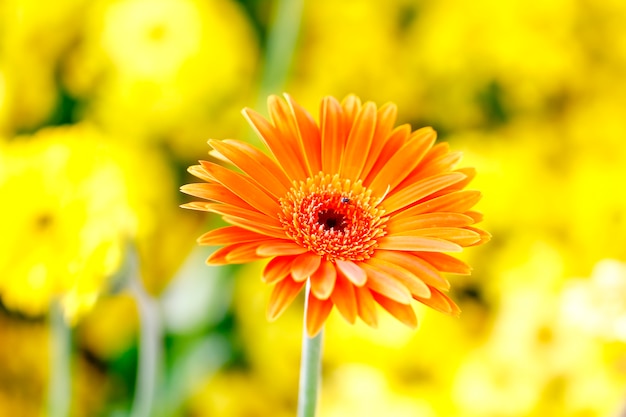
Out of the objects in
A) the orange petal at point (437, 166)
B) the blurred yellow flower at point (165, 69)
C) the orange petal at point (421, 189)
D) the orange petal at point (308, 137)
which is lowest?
the orange petal at point (421, 189)

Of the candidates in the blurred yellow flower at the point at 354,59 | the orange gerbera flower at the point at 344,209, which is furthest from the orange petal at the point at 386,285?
the blurred yellow flower at the point at 354,59

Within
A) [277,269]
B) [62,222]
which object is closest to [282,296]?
[277,269]

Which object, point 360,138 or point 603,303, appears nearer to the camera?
point 360,138

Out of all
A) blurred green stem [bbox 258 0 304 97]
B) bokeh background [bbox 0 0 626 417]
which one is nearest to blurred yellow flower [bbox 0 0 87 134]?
bokeh background [bbox 0 0 626 417]

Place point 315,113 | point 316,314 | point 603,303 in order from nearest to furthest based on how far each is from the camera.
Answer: point 316,314 < point 603,303 < point 315,113

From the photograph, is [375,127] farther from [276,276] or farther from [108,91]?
Result: [108,91]

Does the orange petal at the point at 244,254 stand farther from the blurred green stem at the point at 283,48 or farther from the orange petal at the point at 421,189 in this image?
the blurred green stem at the point at 283,48

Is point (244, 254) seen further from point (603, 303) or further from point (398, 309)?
point (603, 303)

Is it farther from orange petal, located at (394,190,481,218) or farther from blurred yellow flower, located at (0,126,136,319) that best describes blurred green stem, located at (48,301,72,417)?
orange petal, located at (394,190,481,218)
